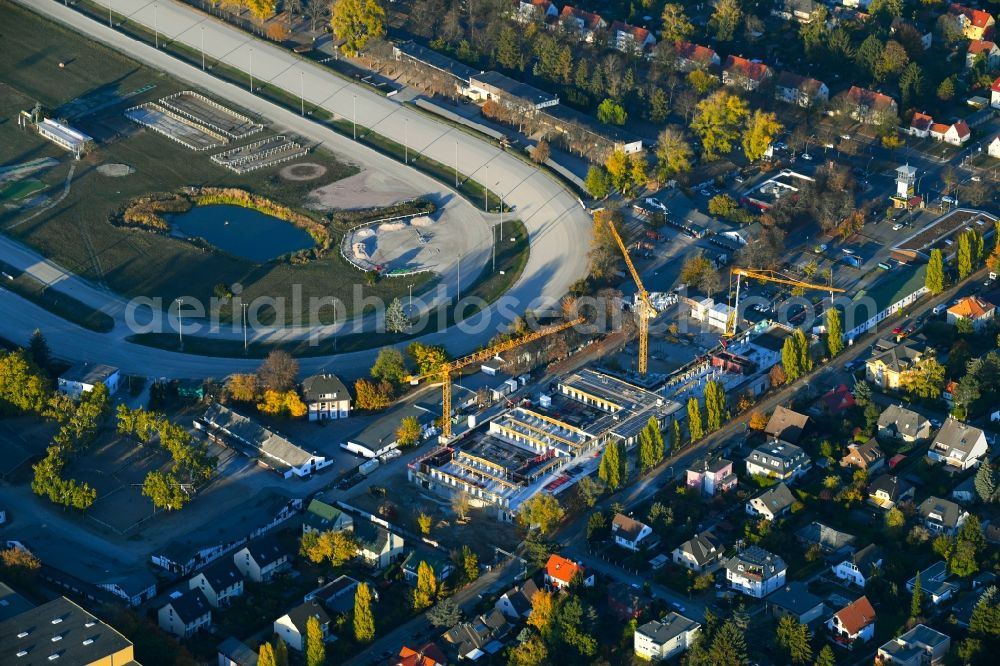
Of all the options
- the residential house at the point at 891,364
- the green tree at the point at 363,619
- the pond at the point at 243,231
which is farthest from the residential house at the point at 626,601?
the pond at the point at 243,231

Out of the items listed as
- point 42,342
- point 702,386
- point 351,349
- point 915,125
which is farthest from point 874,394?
point 42,342

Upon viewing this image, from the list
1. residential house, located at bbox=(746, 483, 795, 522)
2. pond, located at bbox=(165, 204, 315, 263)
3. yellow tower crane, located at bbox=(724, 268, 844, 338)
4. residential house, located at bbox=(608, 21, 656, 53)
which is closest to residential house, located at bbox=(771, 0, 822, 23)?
residential house, located at bbox=(608, 21, 656, 53)

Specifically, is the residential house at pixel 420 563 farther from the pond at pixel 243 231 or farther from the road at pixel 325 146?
the pond at pixel 243 231

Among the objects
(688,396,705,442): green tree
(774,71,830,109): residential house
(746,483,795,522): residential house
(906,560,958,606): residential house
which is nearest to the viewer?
(906,560,958,606): residential house

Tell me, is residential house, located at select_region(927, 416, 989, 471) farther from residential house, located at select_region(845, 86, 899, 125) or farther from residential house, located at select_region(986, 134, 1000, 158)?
residential house, located at select_region(845, 86, 899, 125)

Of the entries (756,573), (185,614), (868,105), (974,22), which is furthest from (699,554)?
(974,22)

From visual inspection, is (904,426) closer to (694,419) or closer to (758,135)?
(694,419)
